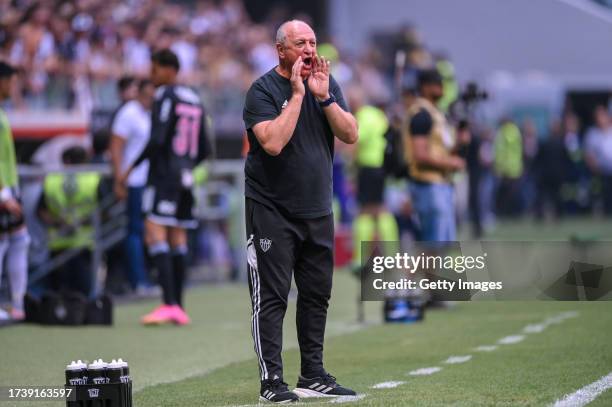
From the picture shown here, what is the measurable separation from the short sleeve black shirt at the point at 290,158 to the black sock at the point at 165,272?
4937 millimetres

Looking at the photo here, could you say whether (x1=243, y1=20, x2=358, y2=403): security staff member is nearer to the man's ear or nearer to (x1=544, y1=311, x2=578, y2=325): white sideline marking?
the man's ear

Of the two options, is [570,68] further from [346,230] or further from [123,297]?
[123,297]

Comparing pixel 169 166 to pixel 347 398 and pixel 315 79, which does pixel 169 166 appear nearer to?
pixel 315 79

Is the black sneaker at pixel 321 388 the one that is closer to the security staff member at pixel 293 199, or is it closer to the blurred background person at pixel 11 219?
the security staff member at pixel 293 199

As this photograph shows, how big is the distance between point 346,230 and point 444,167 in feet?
26.7

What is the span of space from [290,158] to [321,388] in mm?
1227

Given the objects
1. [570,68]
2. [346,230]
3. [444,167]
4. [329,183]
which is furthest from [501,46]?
[329,183]

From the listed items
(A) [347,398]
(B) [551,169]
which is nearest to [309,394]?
(A) [347,398]

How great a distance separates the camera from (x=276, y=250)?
302 inches

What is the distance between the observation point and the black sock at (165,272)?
12578 millimetres

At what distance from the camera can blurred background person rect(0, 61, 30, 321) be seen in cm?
1209

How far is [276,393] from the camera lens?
740 cm

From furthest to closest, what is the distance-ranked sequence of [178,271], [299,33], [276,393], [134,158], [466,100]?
[134,158]
[466,100]
[178,271]
[299,33]
[276,393]

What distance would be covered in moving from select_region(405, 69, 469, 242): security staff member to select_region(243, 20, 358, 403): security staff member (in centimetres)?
583
